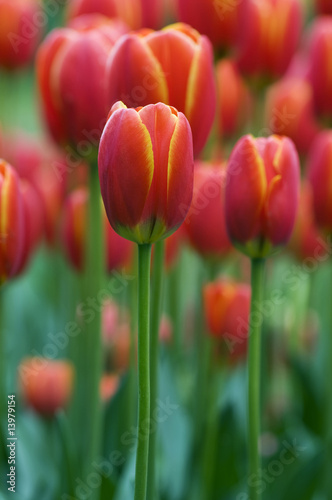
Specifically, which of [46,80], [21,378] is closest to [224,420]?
[21,378]

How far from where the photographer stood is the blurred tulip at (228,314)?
76 cm

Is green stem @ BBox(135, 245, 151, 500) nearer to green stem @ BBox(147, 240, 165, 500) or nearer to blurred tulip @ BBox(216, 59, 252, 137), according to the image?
green stem @ BBox(147, 240, 165, 500)

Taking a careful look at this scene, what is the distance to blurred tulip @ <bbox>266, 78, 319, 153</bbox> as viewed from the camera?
870 millimetres

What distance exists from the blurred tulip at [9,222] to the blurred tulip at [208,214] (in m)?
0.22

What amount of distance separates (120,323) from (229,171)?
0.63 m

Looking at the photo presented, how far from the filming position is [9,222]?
516 mm

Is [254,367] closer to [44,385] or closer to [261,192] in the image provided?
[261,192]

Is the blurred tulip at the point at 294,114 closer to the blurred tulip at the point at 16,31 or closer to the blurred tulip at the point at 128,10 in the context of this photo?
the blurred tulip at the point at 128,10

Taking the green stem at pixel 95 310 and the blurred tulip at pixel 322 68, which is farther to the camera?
the blurred tulip at pixel 322 68

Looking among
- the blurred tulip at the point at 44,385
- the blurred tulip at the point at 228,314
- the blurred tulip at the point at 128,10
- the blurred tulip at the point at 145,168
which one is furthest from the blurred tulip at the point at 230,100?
the blurred tulip at the point at 145,168

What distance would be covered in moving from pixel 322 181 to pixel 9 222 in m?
0.28

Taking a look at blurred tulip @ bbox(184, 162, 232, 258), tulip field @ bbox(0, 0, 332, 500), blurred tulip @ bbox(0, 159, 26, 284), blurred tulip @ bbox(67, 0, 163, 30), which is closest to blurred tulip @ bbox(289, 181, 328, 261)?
tulip field @ bbox(0, 0, 332, 500)

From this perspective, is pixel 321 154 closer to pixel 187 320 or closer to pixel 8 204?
pixel 8 204

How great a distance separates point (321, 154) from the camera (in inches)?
24.5
